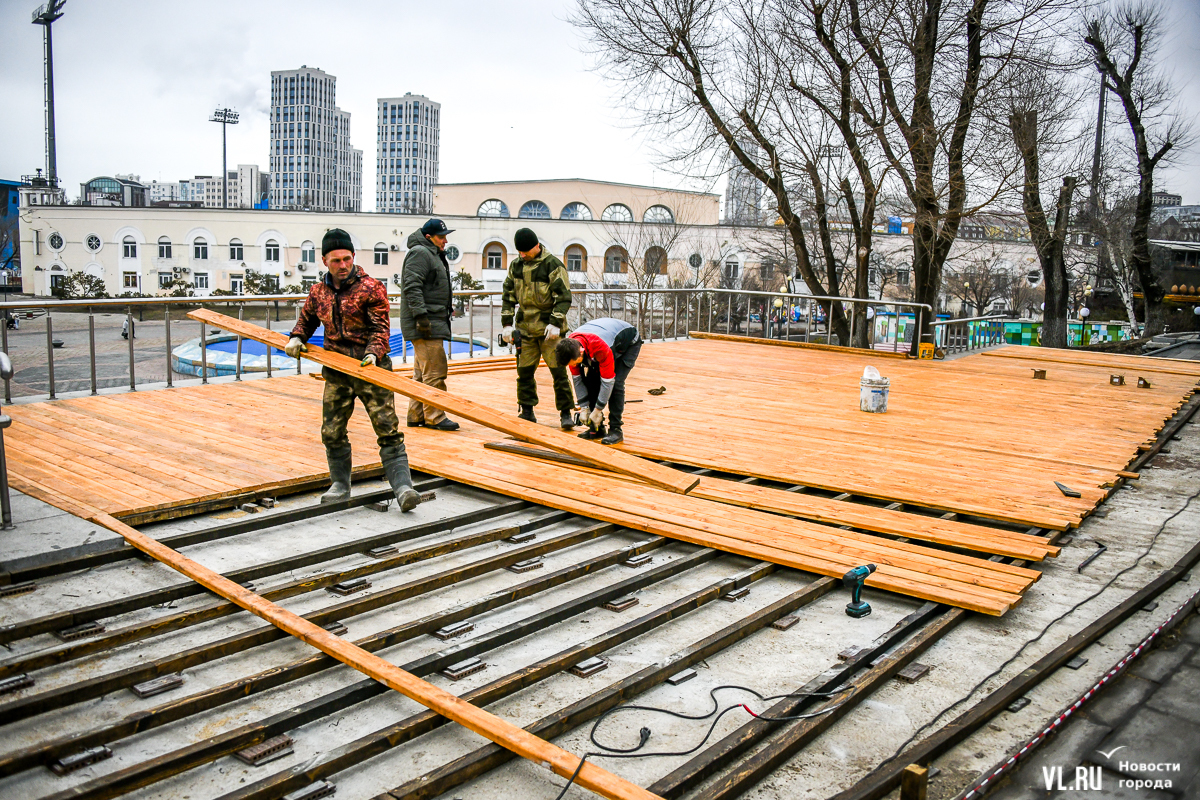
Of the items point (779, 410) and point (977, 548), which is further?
point (779, 410)

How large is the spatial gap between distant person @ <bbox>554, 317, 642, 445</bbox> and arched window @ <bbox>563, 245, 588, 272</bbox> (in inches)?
2049

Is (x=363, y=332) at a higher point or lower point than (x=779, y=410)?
higher

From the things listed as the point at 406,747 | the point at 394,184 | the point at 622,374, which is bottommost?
the point at 406,747

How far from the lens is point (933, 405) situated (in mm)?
9922

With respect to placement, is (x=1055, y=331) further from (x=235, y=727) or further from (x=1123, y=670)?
(x=235, y=727)

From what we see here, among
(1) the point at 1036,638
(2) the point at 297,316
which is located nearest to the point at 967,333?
(2) the point at 297,316

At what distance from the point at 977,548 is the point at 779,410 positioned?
14.3 feet

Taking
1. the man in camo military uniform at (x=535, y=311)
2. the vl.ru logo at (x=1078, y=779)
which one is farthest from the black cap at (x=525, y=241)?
the vl.ru logo at (x=1078, y=779)

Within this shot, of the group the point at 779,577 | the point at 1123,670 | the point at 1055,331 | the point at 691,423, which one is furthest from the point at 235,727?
the point at 1055,331

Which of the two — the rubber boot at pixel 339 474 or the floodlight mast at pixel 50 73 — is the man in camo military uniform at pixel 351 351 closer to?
the rubber boot at pixel 339 474

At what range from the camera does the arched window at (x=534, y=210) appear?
65625mm

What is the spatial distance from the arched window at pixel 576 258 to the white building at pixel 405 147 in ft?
432

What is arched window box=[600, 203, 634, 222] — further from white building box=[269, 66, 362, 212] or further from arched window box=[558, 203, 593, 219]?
white building box=[269, 66, 362, 212]

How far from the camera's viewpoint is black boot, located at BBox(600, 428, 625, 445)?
24.1ft
